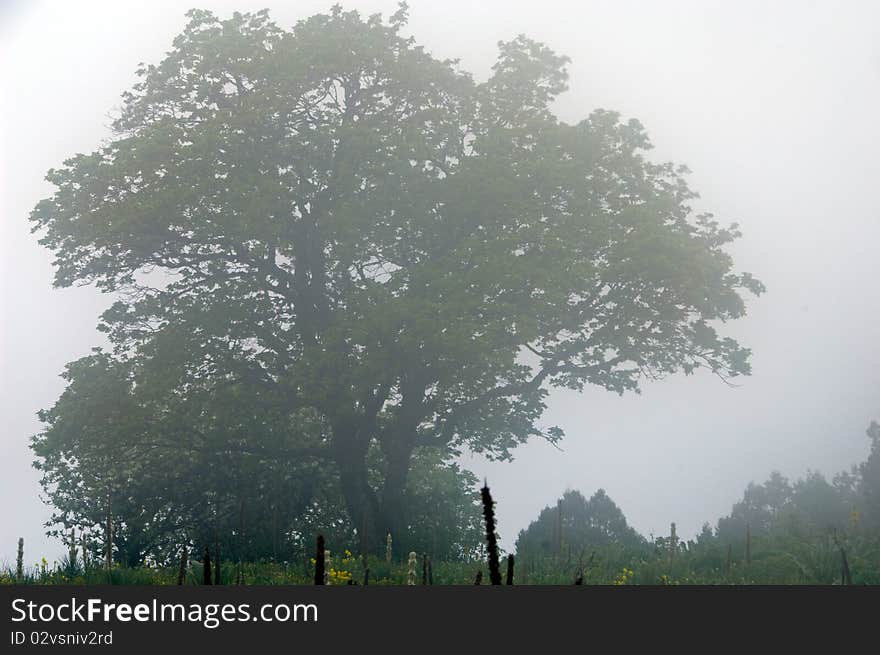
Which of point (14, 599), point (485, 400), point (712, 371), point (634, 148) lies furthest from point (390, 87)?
point (14, 599)

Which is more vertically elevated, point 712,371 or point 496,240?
point 496,240

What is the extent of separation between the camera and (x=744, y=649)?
Result: 236 inches

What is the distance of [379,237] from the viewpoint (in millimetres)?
29047

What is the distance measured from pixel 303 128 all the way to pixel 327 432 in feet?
32.6

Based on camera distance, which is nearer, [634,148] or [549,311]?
[549,311]

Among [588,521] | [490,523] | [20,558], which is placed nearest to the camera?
[490,523]

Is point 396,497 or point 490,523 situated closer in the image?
point 490,523

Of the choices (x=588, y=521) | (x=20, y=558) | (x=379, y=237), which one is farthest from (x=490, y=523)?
(x=588, y=521)

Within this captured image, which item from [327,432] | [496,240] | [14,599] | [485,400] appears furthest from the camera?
[327,432]

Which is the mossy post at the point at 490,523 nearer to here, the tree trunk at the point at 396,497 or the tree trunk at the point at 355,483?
the tree trunk at the point at 396,497

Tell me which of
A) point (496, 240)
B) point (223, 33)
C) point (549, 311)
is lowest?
point (549, 311)

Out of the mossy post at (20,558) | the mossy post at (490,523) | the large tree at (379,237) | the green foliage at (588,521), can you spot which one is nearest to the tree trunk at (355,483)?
the large tree at (379,237)

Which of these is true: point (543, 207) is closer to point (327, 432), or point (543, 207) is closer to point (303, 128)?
point (303, 128)

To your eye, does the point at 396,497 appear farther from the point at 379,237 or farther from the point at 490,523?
the point at 490,523
